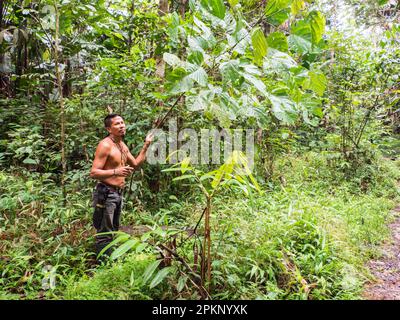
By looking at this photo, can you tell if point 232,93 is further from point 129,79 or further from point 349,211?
point 349,211

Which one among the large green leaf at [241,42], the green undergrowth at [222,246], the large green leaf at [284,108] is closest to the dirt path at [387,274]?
the green undergrowth at [222,246]

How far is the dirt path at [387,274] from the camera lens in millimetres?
2703

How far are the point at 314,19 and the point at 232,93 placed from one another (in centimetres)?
66

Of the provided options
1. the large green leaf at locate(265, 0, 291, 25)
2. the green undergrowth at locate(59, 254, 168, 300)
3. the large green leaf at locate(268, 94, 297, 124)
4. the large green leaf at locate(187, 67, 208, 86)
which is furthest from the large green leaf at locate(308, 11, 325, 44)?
the green undergrowth at locate(59, 254, 168, 300)

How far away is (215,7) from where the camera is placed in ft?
4.55

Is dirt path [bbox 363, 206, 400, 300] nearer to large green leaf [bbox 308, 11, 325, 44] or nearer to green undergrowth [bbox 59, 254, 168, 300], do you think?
green undergrowth [bbox 59, 254, 168, 300]

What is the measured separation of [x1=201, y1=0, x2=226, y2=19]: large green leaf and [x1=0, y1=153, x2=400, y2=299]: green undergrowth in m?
1.70

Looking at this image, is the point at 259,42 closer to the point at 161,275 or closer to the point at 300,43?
the point at 300,43

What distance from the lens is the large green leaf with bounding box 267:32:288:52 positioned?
4.52 feet

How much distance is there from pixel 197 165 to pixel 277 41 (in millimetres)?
3458

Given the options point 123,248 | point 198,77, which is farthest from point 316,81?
point 123,248

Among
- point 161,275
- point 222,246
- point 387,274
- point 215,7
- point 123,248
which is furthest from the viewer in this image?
point 387,274

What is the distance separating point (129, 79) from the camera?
→ 13.7ft
